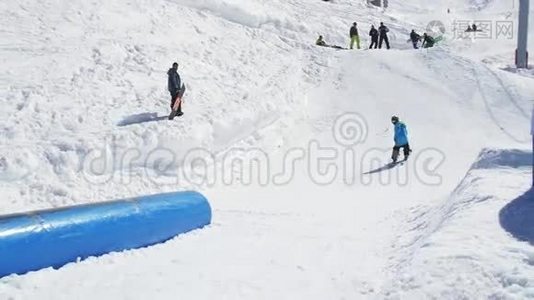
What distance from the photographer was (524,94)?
1864 cm

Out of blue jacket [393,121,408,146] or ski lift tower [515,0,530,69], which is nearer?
blue jacket [393,121,408,146]

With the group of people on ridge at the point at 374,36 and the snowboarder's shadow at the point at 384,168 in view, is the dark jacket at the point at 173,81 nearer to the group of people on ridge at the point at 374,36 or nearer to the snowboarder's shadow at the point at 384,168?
the snowboarder's shadow at the point at 384,168

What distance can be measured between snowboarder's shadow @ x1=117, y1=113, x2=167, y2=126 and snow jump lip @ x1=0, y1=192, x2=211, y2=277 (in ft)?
13.5

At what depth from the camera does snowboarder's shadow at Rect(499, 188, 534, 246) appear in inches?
228

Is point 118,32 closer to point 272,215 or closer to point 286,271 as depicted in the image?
point 272,215

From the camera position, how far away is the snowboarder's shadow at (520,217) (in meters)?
5.78

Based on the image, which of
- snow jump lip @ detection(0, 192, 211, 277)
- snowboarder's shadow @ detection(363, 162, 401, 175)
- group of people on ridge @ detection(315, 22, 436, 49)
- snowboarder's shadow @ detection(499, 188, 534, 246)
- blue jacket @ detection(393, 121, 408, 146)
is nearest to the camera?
snowboarder's shadow @ detection(499, 188, 534, 246)

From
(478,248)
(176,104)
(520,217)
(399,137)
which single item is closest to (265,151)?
(176,104)

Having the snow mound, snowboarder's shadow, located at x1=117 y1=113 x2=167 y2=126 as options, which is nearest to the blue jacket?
snowboarder's shadow, located at x1=117 y1=113 x2=167 y2=126

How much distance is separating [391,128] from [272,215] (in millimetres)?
7863

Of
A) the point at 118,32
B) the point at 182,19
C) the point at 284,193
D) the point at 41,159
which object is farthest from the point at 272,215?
the point at 182,19

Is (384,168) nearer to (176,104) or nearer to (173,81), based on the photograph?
(176,104)

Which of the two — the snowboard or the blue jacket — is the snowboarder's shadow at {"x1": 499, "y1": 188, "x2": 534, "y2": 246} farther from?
the snowboard

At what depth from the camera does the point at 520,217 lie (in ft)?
20.6
